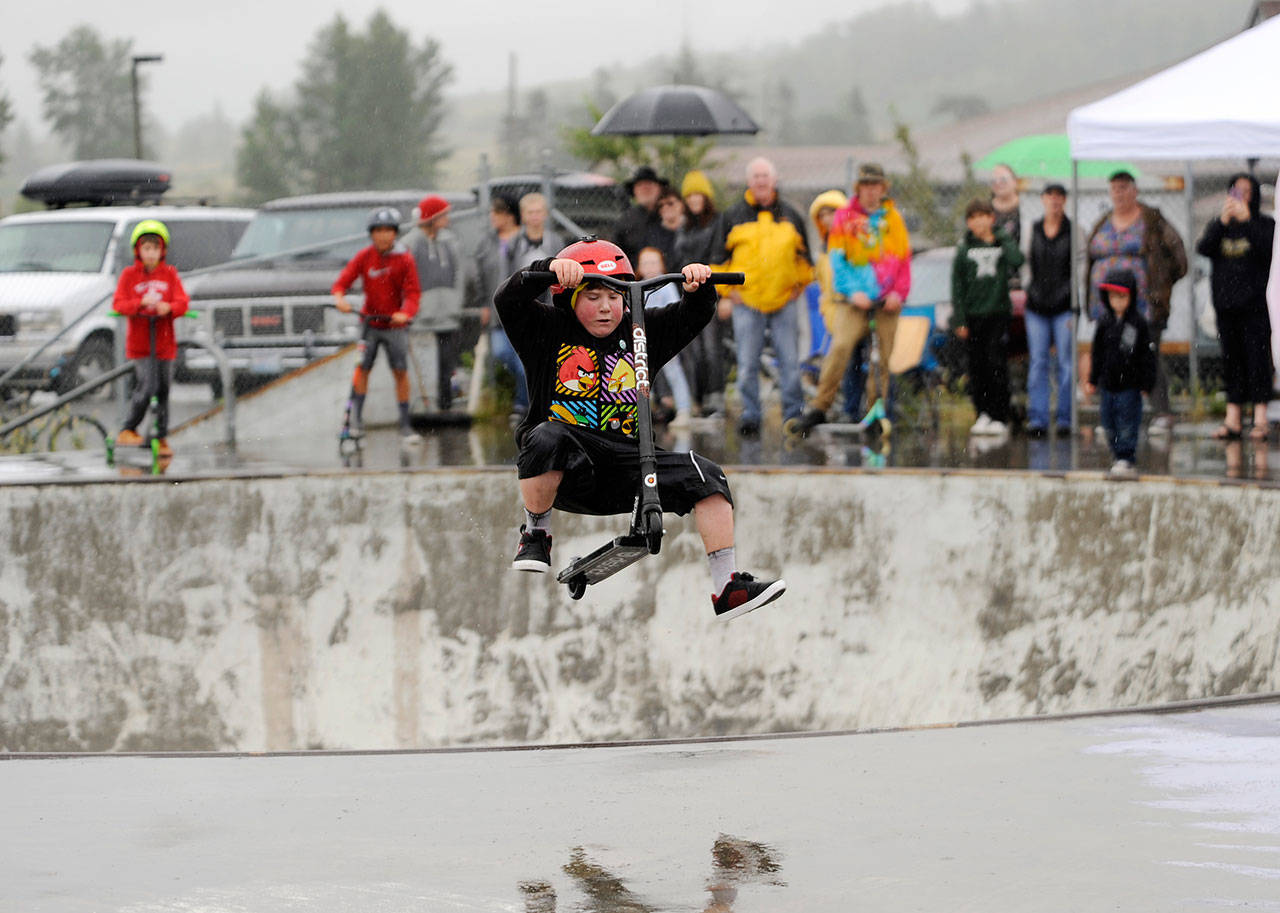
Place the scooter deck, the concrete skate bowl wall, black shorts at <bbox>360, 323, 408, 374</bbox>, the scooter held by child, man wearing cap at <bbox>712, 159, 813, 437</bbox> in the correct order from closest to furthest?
the scooter held by child → the scooter deck → the concrete skate bowl wall → man wearing cap at <bbox>712, 159, 813, 437</bbox> → black shorts at <bbox>360, 323, 408, 374</bbox>

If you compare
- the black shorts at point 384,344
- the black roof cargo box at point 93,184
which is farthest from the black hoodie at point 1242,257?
the black roof cargo box at point 93,184

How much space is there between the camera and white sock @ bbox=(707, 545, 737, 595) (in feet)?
23.7

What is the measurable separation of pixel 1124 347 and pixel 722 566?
6.20m

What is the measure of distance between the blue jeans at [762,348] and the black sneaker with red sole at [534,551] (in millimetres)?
7867

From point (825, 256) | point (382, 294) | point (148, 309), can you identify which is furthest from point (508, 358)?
point (148, 309)

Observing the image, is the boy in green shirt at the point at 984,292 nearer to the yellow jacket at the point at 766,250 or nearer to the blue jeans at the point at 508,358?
the yellow jacket at the point at 766,250

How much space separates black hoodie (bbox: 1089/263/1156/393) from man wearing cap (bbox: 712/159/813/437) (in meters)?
2.93

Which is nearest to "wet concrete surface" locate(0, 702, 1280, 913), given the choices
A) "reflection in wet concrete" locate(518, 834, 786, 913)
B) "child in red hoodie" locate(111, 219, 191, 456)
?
"reflection in wet concrete" locate(518, 834, 786, 913)

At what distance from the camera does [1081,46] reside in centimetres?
19250

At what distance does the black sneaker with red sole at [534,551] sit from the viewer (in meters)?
7.21

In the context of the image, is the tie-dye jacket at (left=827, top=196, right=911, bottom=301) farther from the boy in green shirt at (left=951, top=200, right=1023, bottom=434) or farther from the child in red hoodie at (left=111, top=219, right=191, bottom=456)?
the child in red hoodie at (left=111, top=219, right=191, bottom=456)

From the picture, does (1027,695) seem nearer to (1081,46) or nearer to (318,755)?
(318,755)

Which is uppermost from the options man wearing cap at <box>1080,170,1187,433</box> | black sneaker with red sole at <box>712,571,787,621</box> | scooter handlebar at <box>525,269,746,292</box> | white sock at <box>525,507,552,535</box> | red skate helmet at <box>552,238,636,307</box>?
man wearing cap at <box>1080,170,1187,433</box>

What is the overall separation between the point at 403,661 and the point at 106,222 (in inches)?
376
